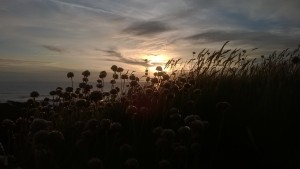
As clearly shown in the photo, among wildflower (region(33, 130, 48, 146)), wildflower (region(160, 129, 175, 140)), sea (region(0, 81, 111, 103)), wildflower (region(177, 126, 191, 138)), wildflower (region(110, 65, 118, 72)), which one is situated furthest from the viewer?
sea (region(0, 81, 111, 103))

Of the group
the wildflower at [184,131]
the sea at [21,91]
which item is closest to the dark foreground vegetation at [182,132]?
the wildflower at [184,131]

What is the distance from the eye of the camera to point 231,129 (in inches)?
210

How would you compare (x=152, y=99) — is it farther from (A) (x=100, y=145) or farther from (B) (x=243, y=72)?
(B) (x=243, y=72)

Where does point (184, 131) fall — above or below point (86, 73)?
below

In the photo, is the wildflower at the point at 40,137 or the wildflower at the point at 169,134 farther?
the wildflower at the point at 169,134

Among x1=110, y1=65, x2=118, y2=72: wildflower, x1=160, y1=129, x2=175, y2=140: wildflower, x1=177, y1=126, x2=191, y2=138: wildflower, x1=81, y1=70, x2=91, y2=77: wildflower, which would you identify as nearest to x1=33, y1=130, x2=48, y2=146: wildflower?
x1=160, y1=129, x2=175, y2=140: wildflower

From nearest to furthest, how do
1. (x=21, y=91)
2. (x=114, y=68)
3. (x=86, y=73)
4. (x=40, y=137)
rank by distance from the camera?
1. (x=40, y=137)
2. (x=86, y=73)
3. (x=114, y=68)
4. (x=21, y=91)

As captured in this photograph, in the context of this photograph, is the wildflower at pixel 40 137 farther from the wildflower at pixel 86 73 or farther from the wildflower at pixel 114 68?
the wildflower at pixel 114 68

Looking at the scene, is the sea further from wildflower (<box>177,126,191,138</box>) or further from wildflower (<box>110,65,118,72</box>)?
wildflower (<box>177,126,191,138</box>)

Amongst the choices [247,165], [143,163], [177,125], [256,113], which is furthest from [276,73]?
[143,163]

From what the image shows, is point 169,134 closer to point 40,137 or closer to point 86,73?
point 40,137

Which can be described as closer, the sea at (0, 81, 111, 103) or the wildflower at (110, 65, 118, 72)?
the wildflower at (110, 65, 118, 72)

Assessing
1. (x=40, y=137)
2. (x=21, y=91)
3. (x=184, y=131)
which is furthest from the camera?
(x=21, y=91)

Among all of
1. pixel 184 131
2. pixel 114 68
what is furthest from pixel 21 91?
pixel 184 131
